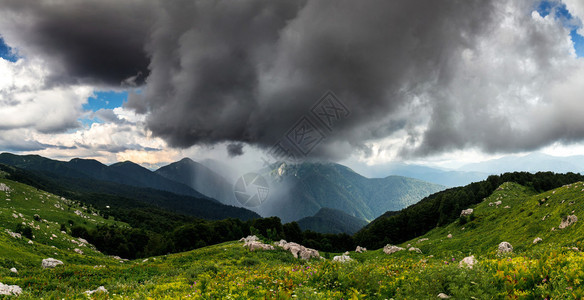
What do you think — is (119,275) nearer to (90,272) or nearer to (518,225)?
(90,272)

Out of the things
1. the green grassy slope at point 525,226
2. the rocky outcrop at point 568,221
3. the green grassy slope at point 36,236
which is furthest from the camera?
the rocky outcrop at point 568,221

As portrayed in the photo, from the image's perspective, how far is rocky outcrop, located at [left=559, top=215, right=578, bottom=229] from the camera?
4388cm

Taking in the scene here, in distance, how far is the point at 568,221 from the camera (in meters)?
45.2

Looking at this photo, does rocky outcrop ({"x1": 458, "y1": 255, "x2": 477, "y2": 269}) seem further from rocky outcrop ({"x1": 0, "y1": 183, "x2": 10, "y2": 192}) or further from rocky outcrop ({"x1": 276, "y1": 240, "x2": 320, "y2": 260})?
rocky outcrop ({"x1": 0, "y1": 183, "x2": 10, "y2": 192})

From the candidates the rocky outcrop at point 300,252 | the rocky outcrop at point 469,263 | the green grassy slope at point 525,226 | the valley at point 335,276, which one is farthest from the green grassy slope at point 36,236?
the green grassy slope at point 525,226

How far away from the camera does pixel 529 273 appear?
27.1 feet

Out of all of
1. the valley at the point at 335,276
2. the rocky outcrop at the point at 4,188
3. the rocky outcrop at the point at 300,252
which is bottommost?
the rocky outcrop at the point at 300,252

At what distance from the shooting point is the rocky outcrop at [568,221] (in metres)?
43.9

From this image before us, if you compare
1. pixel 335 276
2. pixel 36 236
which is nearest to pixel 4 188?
pixel 36 236

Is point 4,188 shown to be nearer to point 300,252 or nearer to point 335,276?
point 300,252

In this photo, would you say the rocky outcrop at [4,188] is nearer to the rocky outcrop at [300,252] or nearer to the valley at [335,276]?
the valley at [335,276]

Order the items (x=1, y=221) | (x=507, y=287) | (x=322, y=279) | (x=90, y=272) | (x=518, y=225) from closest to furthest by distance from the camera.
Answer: (x=507, y=287) → (x=322, y=279) → (x=90, y=272) → (x=518, y=225) → (x=1, y=221)

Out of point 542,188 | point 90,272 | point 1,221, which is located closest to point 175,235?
point 1,221

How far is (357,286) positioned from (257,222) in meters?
111
